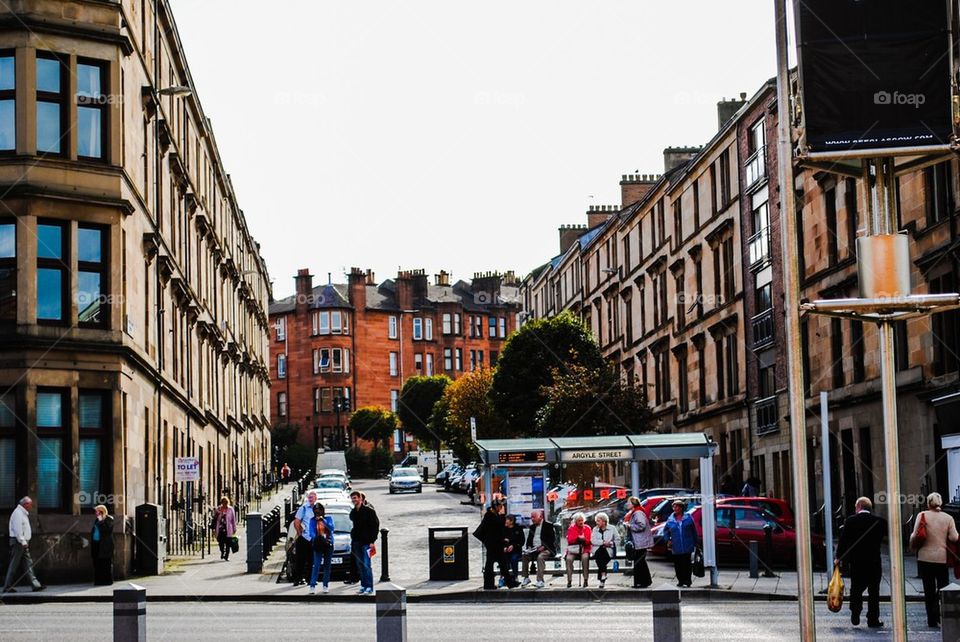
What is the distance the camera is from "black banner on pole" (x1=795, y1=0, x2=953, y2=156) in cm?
609

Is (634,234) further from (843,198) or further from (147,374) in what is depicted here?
(147,374)

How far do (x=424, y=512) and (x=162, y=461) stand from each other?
68.0 ft

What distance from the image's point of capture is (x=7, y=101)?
2909cm

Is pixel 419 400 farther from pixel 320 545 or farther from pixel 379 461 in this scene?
pixel 320 545

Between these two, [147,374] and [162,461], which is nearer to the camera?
[147,374]

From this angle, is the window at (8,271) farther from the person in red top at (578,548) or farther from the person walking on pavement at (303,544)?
the person in red top at (578,548)

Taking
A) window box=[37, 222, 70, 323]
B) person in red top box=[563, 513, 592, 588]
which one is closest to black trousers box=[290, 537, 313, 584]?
person in red top box=[563, 513, 592, 588]

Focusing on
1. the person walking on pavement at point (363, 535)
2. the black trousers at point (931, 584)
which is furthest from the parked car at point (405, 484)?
the black trousers at point (931, 584)

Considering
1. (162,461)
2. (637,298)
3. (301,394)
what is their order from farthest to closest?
(301,394) → (637,298) → (162,461)

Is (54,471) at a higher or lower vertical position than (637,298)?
lower

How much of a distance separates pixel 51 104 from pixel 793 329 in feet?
85.7

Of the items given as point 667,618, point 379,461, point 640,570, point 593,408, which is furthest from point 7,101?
point 379,461

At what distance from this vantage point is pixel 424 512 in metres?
57.0

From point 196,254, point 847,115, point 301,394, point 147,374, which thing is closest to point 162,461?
point 147,374
